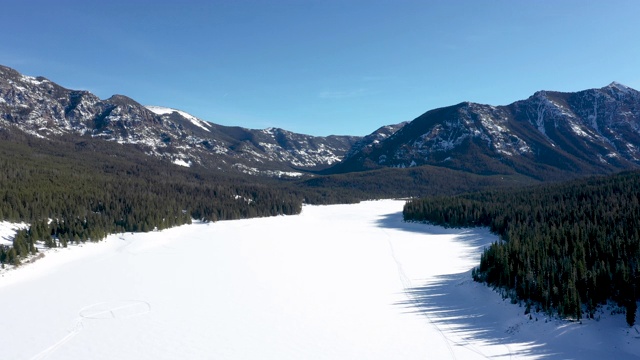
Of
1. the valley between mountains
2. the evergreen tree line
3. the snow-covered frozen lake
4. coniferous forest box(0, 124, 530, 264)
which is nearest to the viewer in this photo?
the snow-covered frozen lake

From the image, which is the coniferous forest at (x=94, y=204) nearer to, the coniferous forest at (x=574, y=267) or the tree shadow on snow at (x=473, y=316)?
the tree shadow on snow at (x=473, y=316)

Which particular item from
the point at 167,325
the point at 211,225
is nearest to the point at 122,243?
the point at 211,225

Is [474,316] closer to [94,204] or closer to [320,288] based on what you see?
[320,288]

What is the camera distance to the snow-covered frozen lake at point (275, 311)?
1204 inches

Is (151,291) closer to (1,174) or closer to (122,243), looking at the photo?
(122,243)

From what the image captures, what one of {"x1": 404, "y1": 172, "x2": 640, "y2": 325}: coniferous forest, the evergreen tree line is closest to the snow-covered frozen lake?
{"x1": 404, "y1": 172, "x2": 640, "y2": 325}: coniferous forest

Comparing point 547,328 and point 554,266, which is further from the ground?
point 554,266

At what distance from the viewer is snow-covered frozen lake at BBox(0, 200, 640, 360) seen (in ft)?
100

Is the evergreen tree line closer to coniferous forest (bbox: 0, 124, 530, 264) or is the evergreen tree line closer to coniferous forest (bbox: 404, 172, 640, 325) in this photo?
coniferous forest (bbox: 0, 124, 530, 264)

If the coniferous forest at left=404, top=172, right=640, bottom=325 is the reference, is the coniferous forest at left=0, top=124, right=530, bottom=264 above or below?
above

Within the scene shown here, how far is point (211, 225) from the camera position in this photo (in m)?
123

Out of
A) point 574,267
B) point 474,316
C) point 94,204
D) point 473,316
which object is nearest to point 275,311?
point 473,316

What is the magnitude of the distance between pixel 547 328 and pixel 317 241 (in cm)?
6262

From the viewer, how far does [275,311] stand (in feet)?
134
